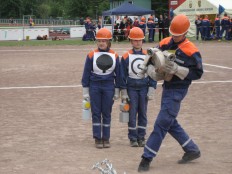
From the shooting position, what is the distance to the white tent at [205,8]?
3926cm

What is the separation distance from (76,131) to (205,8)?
32858mm

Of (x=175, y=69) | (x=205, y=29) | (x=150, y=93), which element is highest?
(x=205, y=29)

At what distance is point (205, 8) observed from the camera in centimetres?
4056

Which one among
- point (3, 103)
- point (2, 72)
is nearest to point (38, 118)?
point (3, 103)

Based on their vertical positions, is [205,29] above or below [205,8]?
below

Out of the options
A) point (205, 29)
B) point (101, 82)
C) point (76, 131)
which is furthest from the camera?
point (205, 29)

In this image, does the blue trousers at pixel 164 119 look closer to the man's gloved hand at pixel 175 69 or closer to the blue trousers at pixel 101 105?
the man's gloved hand at pixel 175 69

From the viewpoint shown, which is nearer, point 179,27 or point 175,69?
point 175,69

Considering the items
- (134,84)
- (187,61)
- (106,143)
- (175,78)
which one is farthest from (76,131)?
(187,61)

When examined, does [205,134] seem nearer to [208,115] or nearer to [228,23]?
[208,115]

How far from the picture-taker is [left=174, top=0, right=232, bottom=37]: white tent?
39.3m

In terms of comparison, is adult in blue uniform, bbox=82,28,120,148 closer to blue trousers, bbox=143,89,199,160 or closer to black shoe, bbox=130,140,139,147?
black shoe, bbox=130,140,139,147

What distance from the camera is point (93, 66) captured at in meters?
8.10

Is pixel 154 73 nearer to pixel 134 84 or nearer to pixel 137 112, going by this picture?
pixel 134 84
